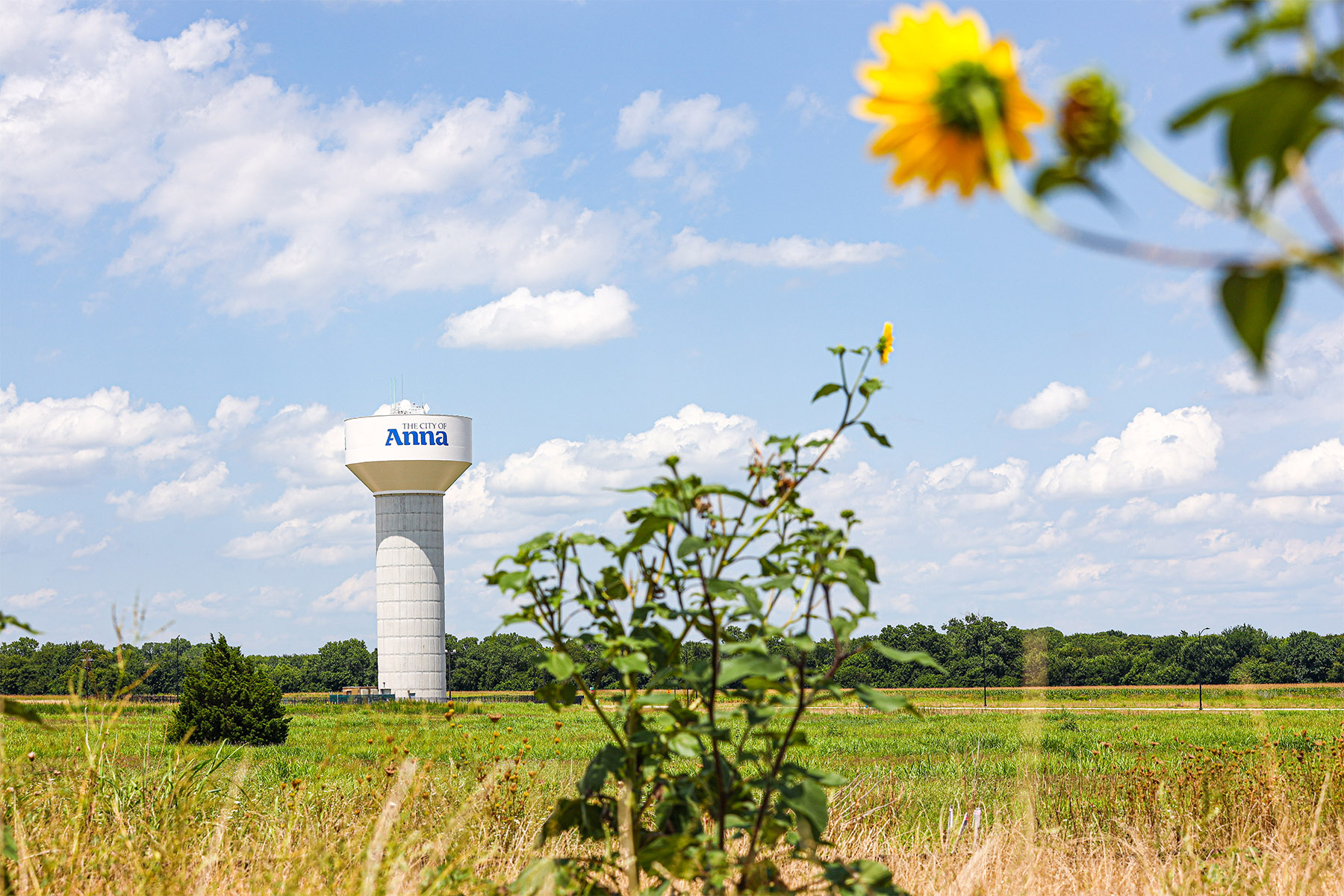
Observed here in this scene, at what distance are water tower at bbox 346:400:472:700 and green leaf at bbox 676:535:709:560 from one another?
3650cm

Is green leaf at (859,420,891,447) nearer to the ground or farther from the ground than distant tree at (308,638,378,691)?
farther from the ground

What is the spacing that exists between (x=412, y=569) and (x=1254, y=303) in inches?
1574

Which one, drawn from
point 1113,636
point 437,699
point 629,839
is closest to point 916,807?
point 629,839

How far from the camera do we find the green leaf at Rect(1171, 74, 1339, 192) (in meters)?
0.66

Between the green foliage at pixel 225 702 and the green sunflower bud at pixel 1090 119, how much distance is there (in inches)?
793

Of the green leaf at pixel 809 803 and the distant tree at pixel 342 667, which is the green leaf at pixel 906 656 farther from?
the distant tree at pixel 342 667

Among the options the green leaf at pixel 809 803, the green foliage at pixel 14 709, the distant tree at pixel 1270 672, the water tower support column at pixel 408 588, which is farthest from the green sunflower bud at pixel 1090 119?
the distant tree at pixel 1270 672

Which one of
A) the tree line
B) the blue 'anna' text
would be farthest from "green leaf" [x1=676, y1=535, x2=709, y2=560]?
the tree line

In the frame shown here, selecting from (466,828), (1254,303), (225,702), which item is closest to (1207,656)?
(225,702)

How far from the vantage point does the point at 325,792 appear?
5777 millimetres

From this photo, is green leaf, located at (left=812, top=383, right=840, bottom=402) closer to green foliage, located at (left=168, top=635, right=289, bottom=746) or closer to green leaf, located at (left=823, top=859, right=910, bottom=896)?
green leaf, located at (left=823, top=859, right=910, bottom=896)

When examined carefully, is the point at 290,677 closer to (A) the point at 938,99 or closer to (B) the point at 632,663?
(B) the point at 632,663

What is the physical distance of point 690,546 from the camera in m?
2.10

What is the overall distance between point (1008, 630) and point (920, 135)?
171 feet
